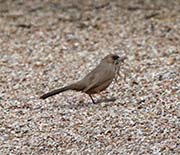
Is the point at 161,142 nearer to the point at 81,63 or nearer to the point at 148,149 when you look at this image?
the point at 148,149

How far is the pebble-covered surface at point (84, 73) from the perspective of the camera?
7.52m

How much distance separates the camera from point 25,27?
503 inches

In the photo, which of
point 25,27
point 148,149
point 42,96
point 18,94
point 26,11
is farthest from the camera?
point 26,11

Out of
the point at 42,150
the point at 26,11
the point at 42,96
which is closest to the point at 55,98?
the point at 42,96

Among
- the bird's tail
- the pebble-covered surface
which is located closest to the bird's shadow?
the pebble-covered surface

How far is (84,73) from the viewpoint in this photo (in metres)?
10.2

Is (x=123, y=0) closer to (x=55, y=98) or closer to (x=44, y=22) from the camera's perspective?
(x=44, y=22)

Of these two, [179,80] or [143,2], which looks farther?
[143,2]

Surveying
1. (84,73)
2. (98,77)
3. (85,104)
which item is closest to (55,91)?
(85,104)

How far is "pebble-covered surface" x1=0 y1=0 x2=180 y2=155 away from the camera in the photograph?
752cm

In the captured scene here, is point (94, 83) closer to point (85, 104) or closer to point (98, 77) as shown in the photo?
point (98, 77)

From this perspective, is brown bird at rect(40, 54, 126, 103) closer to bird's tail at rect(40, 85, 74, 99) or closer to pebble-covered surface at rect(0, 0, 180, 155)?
bird's tail at rect(40, 85, 74, 99)

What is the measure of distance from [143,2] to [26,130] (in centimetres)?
638

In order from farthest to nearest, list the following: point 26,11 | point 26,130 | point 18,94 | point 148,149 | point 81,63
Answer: point 26,11
point 81,63
point 18,94
point 26,130
point 148,149
